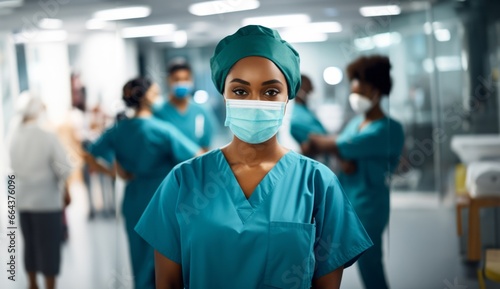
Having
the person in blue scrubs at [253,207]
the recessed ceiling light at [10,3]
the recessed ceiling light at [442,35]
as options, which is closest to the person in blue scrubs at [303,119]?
the recessed ceiling light at [442,35]

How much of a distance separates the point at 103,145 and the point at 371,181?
1.40 metres

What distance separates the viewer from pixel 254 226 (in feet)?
4.44

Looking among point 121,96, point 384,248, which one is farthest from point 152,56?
point 384,248

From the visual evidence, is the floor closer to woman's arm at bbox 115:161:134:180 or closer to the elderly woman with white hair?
the elderly woman with white hair

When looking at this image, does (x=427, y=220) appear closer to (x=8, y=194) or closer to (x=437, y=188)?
(x=437, y=188)

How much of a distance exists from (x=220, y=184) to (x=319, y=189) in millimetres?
287

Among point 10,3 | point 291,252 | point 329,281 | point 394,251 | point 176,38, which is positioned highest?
point 10,3

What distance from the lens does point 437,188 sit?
2.64 meters

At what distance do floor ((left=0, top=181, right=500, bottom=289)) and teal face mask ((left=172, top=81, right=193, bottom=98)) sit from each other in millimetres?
751

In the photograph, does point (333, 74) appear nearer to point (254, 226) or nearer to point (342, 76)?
point (342, 76)

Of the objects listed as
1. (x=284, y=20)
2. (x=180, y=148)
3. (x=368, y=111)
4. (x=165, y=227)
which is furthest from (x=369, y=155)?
(x=165, y=227)

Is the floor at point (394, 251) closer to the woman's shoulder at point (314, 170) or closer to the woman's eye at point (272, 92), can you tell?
the woman's shoulder at point (314, 170)

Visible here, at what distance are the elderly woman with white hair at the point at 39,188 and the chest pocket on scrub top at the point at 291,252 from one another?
1.62m

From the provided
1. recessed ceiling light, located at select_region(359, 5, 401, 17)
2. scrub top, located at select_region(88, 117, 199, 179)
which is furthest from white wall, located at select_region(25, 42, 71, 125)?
recessed ceiling light, located at select_region(359, 5, 401, 17)
